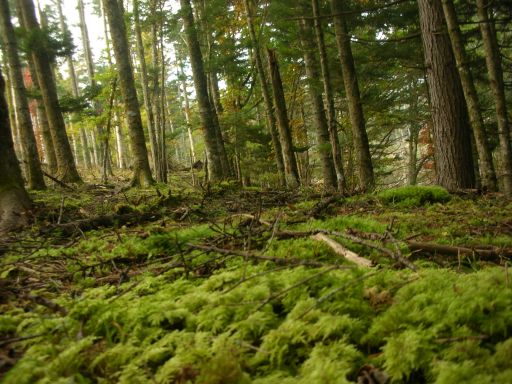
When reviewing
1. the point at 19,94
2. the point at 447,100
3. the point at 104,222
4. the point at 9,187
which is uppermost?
the point at 19,94

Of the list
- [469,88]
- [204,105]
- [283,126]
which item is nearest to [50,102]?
[204,105]

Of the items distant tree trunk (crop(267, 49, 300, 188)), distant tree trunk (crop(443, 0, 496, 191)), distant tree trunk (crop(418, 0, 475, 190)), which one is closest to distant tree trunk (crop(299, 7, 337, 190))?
distant tree trunk (crop(267, 49, 300, 188))

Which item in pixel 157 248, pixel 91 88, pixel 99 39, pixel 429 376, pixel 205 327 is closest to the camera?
pixel 429 376

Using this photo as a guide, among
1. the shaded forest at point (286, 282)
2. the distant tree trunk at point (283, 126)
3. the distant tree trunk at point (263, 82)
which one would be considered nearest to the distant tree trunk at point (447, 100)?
the shaded forest at point (286, 282)

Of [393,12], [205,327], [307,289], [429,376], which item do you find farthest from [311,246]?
[393,12]

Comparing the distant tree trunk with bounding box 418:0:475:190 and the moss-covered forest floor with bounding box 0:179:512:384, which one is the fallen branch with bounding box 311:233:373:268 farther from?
the distant tree trunk with bounding box 418:0:475:190

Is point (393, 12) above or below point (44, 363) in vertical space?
above

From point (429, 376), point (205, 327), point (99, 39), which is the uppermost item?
point (99, 39)

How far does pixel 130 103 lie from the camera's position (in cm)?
1044

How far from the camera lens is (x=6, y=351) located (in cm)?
175

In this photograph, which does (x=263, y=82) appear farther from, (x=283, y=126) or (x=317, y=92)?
(x=317, y=92)

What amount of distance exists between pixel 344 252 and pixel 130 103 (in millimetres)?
9257

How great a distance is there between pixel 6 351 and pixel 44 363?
0.35 m

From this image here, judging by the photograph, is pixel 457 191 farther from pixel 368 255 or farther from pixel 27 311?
pixel 27 311
